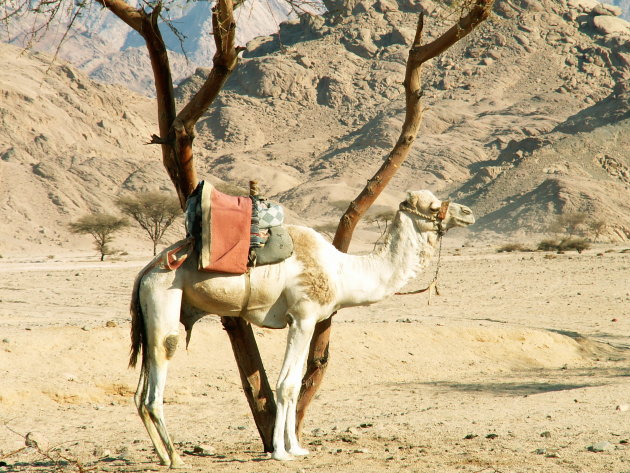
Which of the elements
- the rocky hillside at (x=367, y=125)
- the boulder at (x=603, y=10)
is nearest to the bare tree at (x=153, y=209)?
the rocky hillside at (x=367, y=125)

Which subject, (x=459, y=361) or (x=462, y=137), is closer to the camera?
(x=459, y=361)

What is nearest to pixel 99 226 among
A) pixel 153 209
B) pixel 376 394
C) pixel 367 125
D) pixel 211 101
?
pixel 153 209

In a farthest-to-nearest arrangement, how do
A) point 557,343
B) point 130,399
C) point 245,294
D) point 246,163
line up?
point 246,163, point 557,343, point 130,399, point 245,294

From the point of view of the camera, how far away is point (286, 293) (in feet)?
20.2

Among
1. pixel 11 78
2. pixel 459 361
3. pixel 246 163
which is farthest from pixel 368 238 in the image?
pixel 459 361

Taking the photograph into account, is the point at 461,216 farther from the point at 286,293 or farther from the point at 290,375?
the point at 290,375

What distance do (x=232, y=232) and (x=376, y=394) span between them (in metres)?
5.67

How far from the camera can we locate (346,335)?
44.2ft

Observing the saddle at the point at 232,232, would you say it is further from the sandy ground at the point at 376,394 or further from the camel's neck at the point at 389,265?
Answer: the sandy ground at the point at 376,394

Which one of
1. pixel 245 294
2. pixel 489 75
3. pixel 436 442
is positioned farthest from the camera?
pixel 489 75

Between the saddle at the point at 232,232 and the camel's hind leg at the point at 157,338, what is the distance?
0.37 metres

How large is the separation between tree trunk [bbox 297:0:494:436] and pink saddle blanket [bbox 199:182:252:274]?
1.54 m

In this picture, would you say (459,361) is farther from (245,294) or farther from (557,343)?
(245,294)

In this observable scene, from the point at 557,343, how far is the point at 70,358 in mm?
8885
